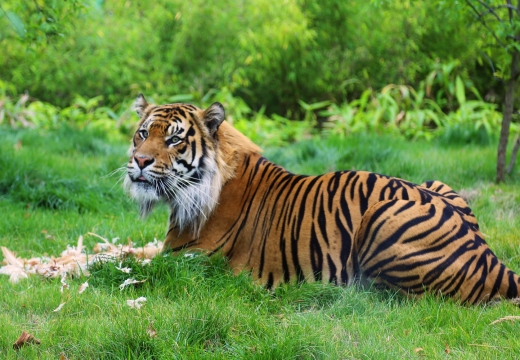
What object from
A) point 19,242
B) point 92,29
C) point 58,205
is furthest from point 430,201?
point 92,29

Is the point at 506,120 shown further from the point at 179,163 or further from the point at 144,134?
the point at 144,134

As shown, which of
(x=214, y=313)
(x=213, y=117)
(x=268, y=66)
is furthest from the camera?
(x=268, y=66)

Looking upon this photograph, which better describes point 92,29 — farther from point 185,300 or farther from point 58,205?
point 185,300

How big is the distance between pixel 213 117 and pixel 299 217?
96cm

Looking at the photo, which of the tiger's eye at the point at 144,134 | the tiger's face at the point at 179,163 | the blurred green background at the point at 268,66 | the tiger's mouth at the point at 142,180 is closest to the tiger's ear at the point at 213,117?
the tiger's face at the point at 179,163

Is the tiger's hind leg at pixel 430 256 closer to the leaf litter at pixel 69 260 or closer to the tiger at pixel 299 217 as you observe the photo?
the tiger at pixel 299 217

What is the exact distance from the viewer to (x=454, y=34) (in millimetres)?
12422

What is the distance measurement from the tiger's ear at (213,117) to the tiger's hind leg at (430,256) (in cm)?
135

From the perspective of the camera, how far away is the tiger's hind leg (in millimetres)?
4199

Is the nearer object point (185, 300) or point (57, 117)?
point (185, 300)

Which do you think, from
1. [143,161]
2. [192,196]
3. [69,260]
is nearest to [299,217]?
[192,196]

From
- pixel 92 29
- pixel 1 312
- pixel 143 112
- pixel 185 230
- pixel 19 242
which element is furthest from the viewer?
pixel 92 29

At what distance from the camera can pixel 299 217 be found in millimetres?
4750

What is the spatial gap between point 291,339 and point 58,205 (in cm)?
420
